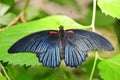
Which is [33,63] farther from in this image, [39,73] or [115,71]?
[39,73]

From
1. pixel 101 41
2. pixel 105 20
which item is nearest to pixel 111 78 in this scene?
pixel 101 41

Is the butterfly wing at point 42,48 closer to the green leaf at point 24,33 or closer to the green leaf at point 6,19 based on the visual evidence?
the green leaf at point 24,33

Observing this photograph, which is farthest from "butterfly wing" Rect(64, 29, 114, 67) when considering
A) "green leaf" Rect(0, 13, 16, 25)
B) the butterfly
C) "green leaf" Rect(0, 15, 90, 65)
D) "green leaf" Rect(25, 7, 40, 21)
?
"green leaf" Rect(25, 7, 40, 21)

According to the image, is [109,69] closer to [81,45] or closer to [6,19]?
[81,45]

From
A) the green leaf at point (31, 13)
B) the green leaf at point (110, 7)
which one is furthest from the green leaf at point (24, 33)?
the green leaf at point (31, 13)

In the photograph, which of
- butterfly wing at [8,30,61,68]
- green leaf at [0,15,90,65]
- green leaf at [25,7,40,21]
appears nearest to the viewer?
butterfly wing at [8,30,61,68]

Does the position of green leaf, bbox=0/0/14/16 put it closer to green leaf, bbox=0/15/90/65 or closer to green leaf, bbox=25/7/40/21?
green leaf, bbox=0/15/90/65

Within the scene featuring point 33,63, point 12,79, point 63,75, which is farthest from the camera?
point 63,75
